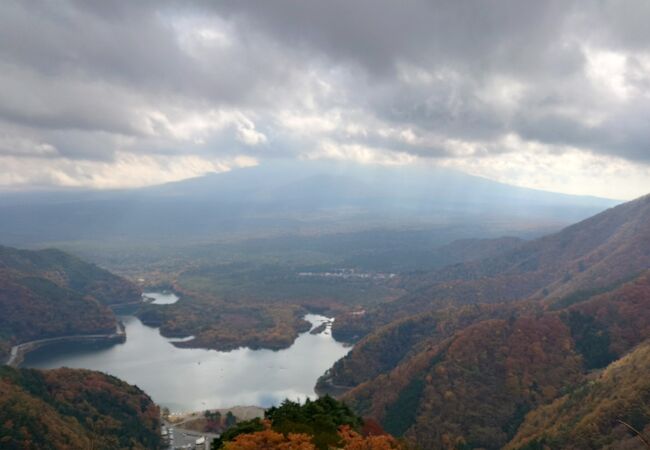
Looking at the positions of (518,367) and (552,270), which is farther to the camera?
(552,270)

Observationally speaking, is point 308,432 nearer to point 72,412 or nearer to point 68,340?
point 72,412

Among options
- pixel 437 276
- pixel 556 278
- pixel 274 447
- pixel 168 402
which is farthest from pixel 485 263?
pixel 274 447

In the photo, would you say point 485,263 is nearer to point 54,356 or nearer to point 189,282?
point 189,282

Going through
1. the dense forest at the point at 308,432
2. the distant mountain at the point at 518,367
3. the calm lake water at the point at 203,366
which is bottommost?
the calm lake water at the point at 203,366

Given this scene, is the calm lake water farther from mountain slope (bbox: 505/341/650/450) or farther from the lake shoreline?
mountain slope (bbox: 505/341/650/450)

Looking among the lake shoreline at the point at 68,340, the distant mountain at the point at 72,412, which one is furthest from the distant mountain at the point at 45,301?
the distant mountain at the point at 72,412

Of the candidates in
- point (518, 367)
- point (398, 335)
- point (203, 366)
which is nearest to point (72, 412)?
point (203, 366)

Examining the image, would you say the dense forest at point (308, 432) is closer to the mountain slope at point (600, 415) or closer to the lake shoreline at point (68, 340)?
the mountain slope at point (600, 415)
